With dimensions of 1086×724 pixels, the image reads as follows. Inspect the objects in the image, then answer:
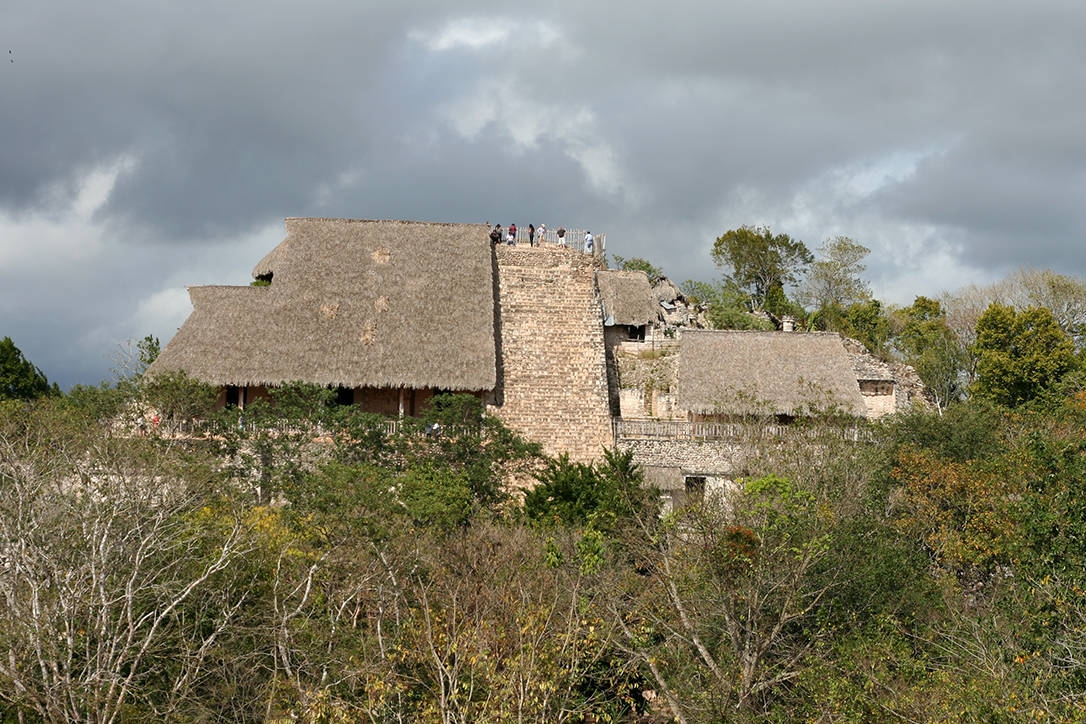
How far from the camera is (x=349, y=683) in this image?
950 cm

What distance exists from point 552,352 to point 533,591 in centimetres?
844

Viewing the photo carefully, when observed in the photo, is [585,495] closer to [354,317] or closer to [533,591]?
[533,591]

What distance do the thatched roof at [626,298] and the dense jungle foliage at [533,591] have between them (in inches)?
494

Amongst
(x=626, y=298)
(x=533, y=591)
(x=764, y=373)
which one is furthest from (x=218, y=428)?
(x=626, y=298)

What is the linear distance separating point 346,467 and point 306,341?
4.50 metres

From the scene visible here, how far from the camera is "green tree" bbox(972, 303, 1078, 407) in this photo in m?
24.8

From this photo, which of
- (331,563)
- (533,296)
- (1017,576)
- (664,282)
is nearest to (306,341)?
(533,296)

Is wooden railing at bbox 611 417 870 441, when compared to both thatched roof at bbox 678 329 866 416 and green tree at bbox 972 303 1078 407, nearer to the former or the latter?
thatched roof at bbox 678 329 866 416

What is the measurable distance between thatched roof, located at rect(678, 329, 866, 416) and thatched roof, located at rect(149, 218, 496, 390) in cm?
506

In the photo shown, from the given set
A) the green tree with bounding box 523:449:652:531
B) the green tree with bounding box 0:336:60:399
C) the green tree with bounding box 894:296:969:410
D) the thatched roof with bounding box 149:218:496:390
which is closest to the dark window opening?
the green tree with bounding box 523:449:652:531

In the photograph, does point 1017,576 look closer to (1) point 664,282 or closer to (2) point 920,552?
(2) point 920,552

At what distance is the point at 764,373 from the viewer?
20.3 m

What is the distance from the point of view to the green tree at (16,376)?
2539cm

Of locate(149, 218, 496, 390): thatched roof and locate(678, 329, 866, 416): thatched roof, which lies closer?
locate(149, 218, 496, 390): thatched roof
